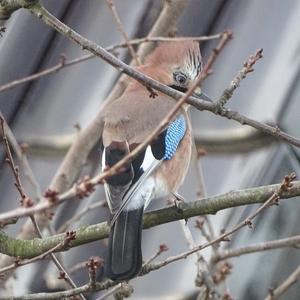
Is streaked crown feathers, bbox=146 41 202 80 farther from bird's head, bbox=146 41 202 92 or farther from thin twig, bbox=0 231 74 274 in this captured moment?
thin twig, bbox=0 231 74 274

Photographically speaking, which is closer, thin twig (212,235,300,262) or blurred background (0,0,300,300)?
thin twig (212,235,300,262)

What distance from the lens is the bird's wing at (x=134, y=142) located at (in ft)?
13.6

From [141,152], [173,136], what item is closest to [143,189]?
[141,152]

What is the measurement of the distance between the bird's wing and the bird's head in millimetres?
175

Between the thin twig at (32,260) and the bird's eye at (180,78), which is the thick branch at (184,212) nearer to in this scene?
the thin twig at (32,260)

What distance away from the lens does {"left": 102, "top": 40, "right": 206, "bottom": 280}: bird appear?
4.00 m

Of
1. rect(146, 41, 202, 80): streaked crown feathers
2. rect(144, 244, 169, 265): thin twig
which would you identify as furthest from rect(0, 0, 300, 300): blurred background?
rect(144, 244, 169, 265): thin twig

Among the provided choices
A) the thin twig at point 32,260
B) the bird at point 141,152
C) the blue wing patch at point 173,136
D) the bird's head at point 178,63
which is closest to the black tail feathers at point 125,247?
the bird at point 141,152

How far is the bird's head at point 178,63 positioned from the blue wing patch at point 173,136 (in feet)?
1.01

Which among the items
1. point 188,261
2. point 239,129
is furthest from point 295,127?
point 188,261

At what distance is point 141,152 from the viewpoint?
170 inches

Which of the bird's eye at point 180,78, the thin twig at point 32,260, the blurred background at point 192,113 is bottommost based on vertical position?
the thin twig at point 32,260

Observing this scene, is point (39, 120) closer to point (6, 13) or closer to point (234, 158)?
point (234, 158)

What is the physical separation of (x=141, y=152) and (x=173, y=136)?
39 centimetres
